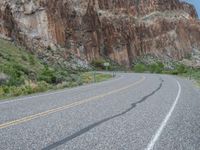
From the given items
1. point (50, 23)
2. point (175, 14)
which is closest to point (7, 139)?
point (50, 23)

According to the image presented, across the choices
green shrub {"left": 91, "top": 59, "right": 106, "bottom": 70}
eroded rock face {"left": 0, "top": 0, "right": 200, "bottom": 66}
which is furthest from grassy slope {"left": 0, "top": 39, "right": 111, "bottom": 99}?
green shrub {"left": 91, "top": 59, "right": 106, "bottom": 70}

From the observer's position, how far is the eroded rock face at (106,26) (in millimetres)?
78125

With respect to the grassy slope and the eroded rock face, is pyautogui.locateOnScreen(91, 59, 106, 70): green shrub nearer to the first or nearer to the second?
the eroded rock face

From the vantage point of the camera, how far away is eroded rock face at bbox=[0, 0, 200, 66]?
78.1 metres

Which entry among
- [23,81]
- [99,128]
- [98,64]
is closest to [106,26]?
[98,64]

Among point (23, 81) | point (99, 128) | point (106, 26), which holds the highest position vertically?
point (106, 26)

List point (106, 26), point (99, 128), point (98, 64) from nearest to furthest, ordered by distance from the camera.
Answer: point (99, 128), point (98, 64), point (106, 26)

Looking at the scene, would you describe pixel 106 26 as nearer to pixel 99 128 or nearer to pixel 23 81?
pixel 23 81

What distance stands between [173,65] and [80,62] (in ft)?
139

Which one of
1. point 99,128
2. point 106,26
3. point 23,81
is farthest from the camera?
point 106,26

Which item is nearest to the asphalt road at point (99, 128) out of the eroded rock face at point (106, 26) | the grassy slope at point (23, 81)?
the grassy slope at point (23, 81)

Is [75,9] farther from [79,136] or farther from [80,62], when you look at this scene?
[79,136]

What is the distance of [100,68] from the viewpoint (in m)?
91.2

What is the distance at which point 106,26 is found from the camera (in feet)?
342
